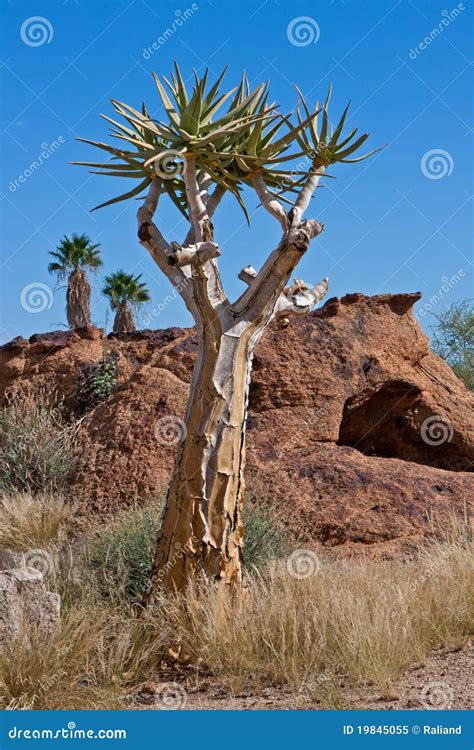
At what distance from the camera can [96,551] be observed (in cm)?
793

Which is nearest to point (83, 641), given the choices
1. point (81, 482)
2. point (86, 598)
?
point (86, 598)

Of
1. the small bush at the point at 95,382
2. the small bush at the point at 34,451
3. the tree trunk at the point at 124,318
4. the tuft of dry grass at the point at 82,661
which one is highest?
the tree trunk at the point at 124,318

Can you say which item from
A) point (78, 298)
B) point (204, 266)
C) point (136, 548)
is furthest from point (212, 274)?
point (78, 298)

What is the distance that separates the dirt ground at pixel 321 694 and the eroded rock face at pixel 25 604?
0.84 meters

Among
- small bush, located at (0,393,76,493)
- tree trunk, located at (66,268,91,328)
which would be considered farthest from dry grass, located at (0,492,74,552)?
tree trunk, located at (66,268,91,328)

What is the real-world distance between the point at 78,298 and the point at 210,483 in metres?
20.6

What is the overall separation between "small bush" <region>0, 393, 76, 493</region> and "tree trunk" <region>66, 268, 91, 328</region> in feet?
48.4

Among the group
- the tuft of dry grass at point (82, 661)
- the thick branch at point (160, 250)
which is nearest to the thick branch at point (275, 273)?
the thick branch at point (160, 250)

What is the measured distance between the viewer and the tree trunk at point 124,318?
26.9 meters

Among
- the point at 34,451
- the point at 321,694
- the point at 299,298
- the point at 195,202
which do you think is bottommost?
the point at 321,694

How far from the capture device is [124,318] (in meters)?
27.3

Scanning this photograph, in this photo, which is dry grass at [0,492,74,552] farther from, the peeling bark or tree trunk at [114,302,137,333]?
tree trunk at [114,302,137,333]

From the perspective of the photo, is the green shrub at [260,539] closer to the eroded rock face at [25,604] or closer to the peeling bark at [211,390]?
the peeling bark at [211,390]

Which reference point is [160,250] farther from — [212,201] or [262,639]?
[262,639]
